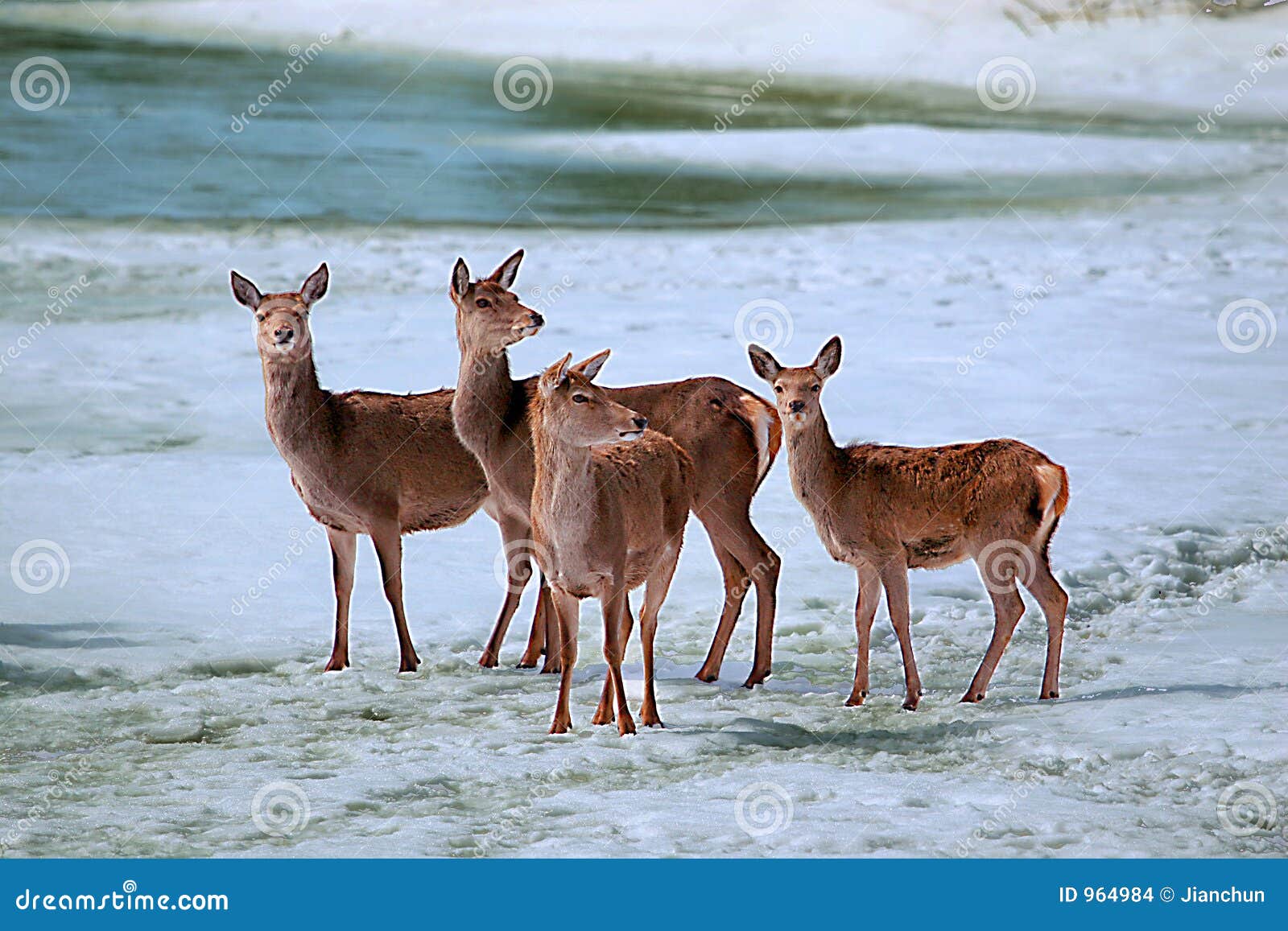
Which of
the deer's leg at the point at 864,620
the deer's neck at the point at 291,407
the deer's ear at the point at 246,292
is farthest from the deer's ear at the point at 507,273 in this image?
the deer's leg at the point at 864,620

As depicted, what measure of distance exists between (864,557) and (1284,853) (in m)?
2.55

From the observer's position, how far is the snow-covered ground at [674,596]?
23.0ft

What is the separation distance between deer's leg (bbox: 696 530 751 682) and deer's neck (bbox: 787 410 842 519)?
0.79 metres

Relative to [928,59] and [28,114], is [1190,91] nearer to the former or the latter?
[928,59]

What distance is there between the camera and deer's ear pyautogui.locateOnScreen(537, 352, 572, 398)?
297 inches

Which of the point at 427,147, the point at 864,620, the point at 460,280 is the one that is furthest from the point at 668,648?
the point at 427,147

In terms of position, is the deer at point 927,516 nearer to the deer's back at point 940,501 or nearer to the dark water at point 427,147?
the deer's back at point 940,501

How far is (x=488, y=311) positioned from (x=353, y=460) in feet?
3.67

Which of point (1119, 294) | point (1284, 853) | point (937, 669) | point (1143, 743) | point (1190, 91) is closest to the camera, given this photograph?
point (1284, 853)

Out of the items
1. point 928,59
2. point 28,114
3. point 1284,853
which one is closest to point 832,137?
point 928,59

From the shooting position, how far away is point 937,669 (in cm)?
911

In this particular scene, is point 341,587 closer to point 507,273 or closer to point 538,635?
point 538,635

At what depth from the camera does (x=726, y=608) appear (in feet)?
29.9

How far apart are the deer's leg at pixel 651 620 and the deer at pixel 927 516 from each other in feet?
A: 2.71
